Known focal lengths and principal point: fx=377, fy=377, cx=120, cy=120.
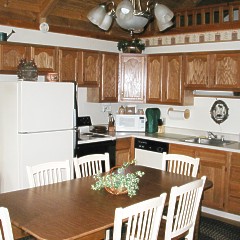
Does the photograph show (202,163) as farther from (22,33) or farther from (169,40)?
(22,33)

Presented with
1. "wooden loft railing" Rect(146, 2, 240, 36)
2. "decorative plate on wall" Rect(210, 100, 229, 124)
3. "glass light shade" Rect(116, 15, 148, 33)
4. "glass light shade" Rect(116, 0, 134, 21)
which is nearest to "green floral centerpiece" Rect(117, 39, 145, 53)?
"wooden loft railing" Rect(146, 2, 240, 36)

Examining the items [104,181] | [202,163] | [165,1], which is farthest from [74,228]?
[165,1]

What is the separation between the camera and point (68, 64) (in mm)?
5051

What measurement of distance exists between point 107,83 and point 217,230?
2565 millimetres

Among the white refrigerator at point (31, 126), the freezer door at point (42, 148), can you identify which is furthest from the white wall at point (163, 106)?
the freezer door at point (42, 148)

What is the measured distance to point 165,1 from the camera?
5926 millimetres

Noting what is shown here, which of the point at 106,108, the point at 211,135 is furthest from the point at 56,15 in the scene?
the point at 211,135

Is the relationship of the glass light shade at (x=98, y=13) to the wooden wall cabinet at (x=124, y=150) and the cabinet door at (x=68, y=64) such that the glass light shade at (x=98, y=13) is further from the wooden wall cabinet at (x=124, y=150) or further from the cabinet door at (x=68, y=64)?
the wooden wall cabinet at (x=124, y=150)

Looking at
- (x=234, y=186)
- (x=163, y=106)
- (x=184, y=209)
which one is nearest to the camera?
(x=184, y=209)

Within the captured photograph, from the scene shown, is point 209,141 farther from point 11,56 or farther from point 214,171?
point 11,56

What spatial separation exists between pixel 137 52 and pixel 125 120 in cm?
106

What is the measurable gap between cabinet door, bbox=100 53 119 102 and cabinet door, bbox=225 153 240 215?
2.03m

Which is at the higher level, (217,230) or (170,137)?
(170,137)

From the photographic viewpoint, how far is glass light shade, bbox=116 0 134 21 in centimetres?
242
